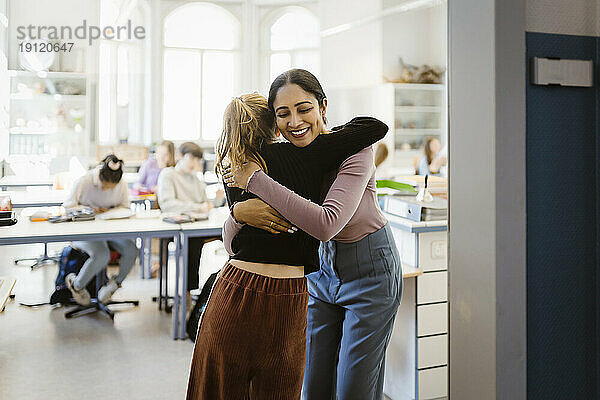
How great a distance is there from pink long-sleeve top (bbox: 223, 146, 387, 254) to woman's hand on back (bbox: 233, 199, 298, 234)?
2 centimetres

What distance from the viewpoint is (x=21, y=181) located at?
22.4 feet

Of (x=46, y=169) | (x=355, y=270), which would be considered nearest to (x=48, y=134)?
(x=46, y=169)

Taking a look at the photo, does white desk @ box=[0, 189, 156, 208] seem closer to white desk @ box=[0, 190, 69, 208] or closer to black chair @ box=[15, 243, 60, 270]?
white desk @ box=[0, 190, 69, 208]

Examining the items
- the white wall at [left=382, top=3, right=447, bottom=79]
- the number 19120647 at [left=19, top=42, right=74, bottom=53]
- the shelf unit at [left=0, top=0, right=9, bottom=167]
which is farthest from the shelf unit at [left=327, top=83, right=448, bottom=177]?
the shelf unit at [left=0, top=0, right=9, bottom=167]

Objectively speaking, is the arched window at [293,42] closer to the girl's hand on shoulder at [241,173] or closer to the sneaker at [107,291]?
the sneaker at [107,291]

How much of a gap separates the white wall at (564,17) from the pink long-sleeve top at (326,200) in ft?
1.76

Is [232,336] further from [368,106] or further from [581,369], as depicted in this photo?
[368,106]

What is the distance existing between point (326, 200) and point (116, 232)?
256cm

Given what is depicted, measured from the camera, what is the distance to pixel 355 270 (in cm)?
177

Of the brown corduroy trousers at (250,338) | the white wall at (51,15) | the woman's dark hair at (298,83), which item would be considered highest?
the white wall at (51,15)

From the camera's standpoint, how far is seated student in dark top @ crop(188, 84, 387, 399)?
154cm

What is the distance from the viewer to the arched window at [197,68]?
9.34m

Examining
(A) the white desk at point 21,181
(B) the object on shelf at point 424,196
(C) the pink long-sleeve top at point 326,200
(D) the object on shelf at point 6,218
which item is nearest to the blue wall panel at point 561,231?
(C) the pink long-sleeve top at point 326,200

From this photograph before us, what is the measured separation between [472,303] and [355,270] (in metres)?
0.50
